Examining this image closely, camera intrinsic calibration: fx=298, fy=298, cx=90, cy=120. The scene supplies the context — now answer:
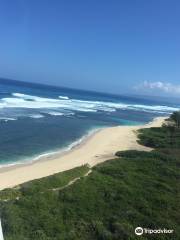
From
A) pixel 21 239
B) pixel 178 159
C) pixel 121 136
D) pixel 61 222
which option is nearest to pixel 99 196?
pixel 61 222

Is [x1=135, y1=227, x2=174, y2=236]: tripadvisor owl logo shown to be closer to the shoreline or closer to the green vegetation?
the green vegetation

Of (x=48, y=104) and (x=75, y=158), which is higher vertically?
(x=48, y=104)

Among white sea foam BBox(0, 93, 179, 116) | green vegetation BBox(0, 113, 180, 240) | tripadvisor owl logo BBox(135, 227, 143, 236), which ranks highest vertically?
white sea foam BBox(0, 93, 179, 116)

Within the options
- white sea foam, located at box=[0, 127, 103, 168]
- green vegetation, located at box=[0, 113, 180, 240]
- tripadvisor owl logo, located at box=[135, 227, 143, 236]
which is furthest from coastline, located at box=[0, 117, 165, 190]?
tripadvisor owl logo, located at box=[135, 227, 143, 236]

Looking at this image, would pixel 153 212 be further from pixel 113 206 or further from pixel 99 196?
pixel 99 196

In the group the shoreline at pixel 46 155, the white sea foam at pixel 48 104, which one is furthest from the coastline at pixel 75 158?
the white sea foam at pixel 48 104

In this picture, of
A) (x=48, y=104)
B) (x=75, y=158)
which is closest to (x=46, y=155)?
(x=75, y=158)

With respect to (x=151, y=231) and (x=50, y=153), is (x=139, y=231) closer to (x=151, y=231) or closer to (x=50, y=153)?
(x=151, y=231)
